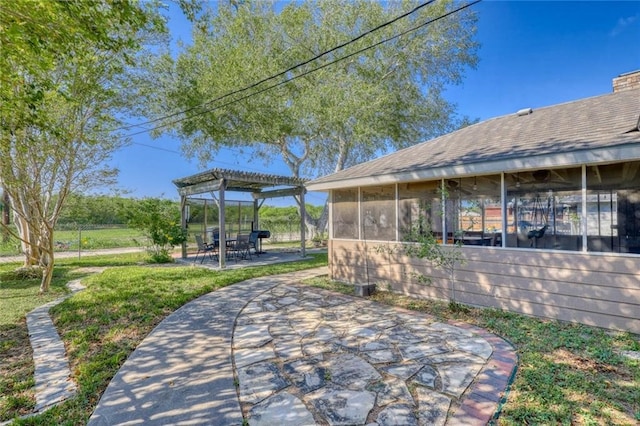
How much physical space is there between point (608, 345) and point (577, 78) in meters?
11.3

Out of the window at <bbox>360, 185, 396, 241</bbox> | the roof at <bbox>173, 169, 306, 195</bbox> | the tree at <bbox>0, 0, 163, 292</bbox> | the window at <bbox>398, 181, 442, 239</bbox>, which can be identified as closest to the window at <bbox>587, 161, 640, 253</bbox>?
the window at <bbox>398, 181, 442, 239</bbox>

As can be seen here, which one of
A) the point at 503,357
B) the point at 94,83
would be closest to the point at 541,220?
the point at 503,357

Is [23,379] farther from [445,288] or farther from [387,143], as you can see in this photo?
[387,143]

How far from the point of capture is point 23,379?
3354 millimetres

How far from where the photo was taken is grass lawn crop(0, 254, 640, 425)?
2641 millimetres

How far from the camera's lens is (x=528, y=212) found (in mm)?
5074

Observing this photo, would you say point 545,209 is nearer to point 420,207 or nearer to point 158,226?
point 420,207

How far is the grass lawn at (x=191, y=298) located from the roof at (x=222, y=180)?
11.9ft

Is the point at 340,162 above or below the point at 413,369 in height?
above

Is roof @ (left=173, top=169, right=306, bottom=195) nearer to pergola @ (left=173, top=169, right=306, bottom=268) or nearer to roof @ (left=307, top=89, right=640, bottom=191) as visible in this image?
pergola @ (left=173, top=169, right=306, bottom=268)

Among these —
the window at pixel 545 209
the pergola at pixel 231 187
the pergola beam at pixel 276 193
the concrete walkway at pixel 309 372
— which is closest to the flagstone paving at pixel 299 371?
the concrete walkway at pixel 309 372

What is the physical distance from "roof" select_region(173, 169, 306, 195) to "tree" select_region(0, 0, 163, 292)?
254cm

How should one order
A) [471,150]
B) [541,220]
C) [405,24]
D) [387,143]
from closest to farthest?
[541,220] < [471,150] < [405,24] < [387,143]

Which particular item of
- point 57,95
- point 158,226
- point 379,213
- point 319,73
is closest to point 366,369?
point 379,213
